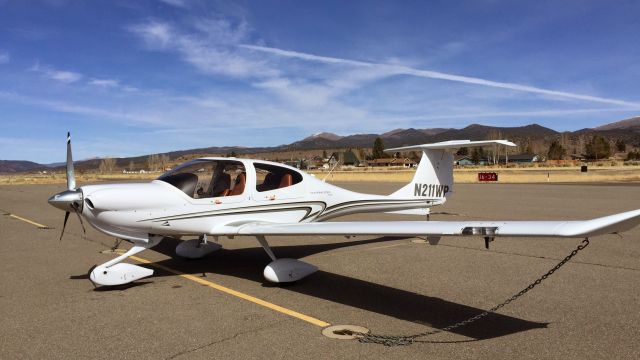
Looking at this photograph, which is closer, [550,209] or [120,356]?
[120,356]

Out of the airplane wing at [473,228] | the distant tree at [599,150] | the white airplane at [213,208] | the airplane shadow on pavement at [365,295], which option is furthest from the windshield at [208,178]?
the distant tree at [599,150]

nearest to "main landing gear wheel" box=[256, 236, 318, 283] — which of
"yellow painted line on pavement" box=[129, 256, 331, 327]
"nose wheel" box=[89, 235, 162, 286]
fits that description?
"yellow painted line on pavement" box=[129, 256, 331, 327]

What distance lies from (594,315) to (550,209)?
12549mm

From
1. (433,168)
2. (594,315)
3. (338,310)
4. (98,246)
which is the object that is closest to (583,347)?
(594,315)

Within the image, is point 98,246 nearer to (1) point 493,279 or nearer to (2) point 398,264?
(2) point 398,264

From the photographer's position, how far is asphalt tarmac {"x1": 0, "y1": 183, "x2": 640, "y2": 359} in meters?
4.37

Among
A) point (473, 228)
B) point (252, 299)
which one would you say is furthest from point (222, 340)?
point (473, 228)

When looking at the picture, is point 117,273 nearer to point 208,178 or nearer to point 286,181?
point 208,178

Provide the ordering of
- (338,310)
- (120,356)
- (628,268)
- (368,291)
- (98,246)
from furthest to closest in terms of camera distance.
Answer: (98,246)
(628,268)
(368,291)
(338,310)
(120,356)

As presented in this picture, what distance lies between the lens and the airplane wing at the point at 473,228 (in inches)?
146

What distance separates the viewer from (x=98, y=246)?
10672 mm

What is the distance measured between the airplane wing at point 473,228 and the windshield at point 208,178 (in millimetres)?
701

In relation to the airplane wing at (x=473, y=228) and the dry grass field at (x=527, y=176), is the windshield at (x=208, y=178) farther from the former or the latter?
the dry grass field at (x=527, y=176)

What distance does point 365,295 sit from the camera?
6.14 meters
